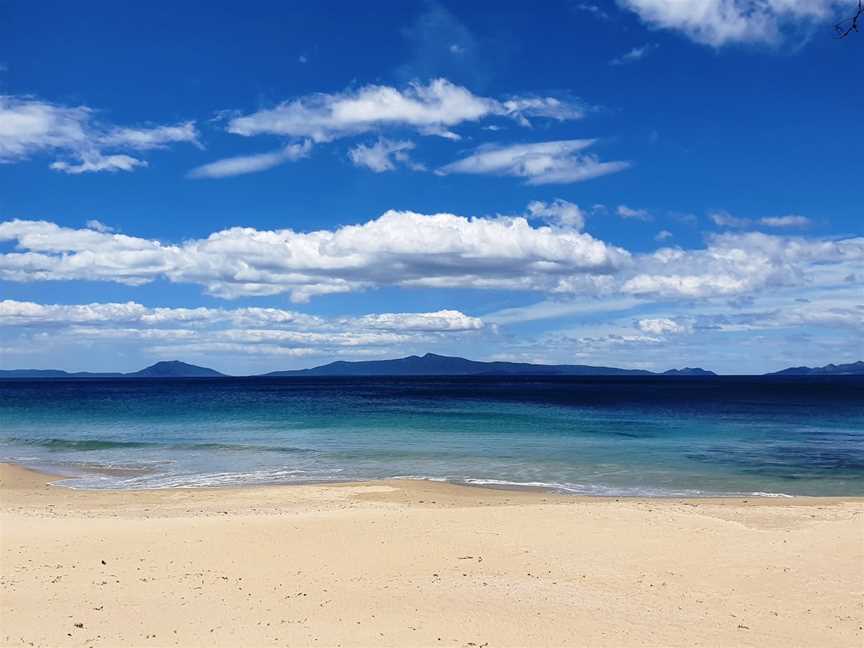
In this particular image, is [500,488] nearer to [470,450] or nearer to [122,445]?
[470,450]

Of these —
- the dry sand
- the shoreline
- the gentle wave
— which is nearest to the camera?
the dry sand

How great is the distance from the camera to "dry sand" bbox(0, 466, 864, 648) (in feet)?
27.0

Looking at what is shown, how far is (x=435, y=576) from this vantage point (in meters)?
10.6

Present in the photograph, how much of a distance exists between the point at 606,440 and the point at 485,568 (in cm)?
2612

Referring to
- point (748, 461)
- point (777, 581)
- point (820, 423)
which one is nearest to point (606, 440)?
point (748, 461)

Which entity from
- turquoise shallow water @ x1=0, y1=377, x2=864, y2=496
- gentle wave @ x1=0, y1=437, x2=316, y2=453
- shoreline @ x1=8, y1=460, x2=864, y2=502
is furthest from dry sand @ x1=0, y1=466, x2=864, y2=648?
gentle wave @ x1=0, y1=437, x2=316, y2=453

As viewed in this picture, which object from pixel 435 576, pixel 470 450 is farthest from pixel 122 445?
pixel 435 576

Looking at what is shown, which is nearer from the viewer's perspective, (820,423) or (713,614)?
(713,614)

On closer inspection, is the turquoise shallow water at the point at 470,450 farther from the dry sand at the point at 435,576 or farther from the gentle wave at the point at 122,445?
the dry sand at the point at 435,576

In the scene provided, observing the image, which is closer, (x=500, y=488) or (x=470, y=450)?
(x=500, y=488)

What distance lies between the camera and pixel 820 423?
47.3m

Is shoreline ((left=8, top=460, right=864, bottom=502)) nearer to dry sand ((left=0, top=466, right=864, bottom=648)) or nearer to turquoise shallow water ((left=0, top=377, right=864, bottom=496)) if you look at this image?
turquoise shallow water ((left=0, top=377, right=864, bottom=496))

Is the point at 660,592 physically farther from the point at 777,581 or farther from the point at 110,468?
the point at 110,468

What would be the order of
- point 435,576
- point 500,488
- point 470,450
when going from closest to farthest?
point 435,576, point 500,488, point 470,450
